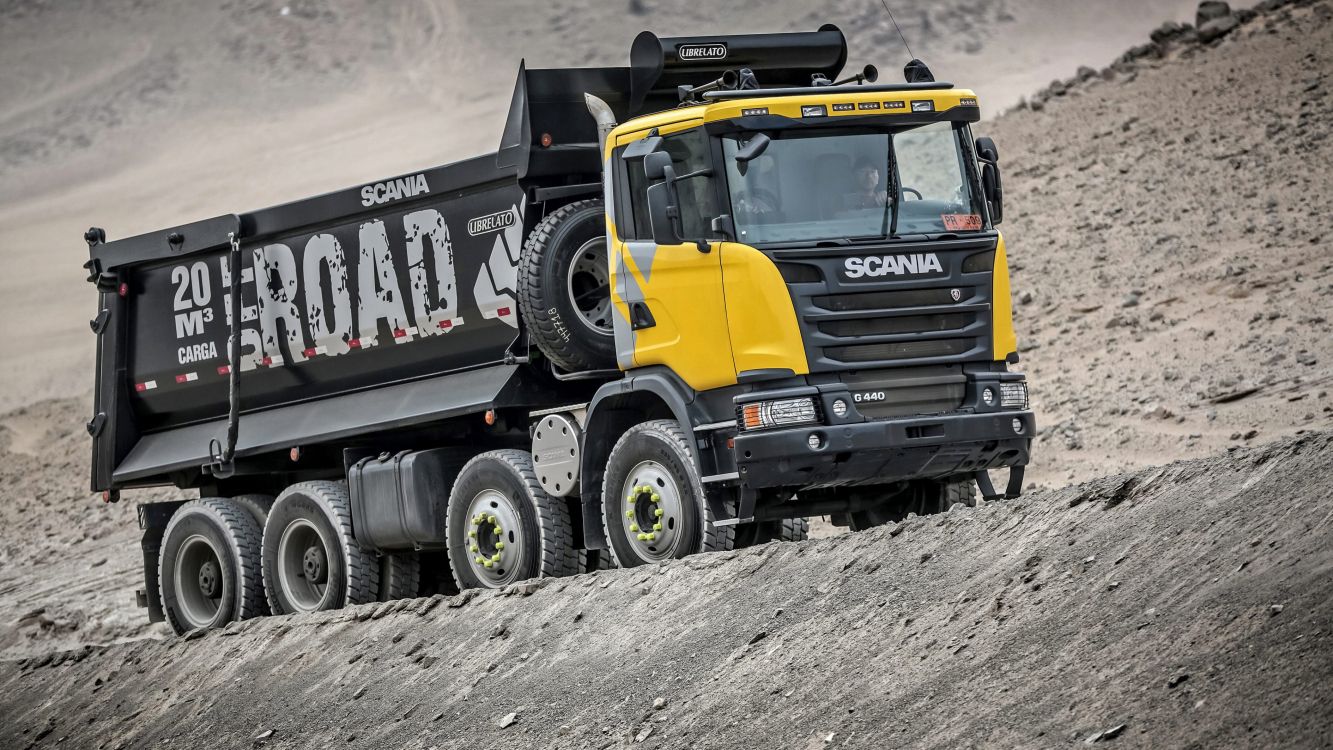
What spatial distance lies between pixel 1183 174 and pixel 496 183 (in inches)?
641

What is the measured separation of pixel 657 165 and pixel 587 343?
1.73 metres

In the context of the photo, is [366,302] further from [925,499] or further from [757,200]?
[925,499]

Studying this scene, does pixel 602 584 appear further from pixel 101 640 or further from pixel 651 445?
pixel 101 640

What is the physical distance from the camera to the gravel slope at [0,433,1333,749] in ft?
20.9

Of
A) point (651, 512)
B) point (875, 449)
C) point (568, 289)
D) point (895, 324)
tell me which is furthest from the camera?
point (568, 289)

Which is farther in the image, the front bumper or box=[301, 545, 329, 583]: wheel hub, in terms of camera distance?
box=[301, 545, 329, 583]: wheel hub

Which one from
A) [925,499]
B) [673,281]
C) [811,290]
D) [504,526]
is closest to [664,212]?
[673,281]

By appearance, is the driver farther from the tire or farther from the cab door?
the tire

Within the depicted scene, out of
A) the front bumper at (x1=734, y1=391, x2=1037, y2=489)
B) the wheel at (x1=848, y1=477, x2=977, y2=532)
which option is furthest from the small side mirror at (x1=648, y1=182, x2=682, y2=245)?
the wheel at (x1=848, y1=477, x2=977, y2=532)

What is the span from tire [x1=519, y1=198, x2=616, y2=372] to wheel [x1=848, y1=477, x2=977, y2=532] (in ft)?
7.07

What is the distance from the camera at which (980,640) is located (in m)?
7.51

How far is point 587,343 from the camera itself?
11805mm

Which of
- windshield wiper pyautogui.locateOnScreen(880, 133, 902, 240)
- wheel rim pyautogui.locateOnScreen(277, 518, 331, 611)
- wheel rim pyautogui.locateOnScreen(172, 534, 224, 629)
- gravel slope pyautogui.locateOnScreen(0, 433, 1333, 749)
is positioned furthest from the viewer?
wheel rim pyautogui.locateOnScreen(172, 534, 224, 629)

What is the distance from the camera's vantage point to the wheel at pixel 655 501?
10742 mm
